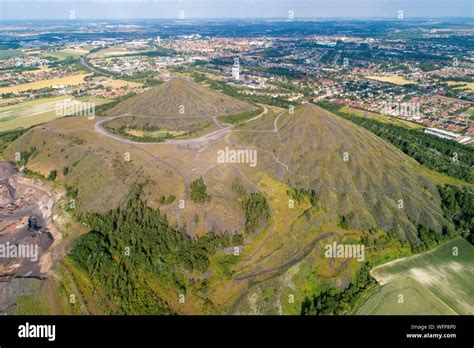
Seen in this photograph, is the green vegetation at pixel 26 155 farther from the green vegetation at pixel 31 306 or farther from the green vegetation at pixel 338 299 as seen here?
the green vegetation at pixel 338 299

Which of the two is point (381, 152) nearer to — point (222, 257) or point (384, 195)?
point (384, 195)

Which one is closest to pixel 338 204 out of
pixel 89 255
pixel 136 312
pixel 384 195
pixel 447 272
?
pixel 384 195

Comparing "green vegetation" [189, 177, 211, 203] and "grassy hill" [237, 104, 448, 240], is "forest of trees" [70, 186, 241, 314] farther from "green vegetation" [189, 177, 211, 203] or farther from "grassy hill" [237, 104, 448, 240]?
"grassy hill" [237, 104, 448, 240]

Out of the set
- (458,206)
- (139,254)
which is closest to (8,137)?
(139,254)

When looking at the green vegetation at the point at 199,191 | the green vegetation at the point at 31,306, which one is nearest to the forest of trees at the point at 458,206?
the green vegetation at the point at 199,191

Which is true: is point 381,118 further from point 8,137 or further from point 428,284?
point 8,137

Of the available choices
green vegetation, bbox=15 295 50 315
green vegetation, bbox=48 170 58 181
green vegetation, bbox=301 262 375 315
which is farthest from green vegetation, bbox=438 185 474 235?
green vegetation, bbox=48 170 58 181
